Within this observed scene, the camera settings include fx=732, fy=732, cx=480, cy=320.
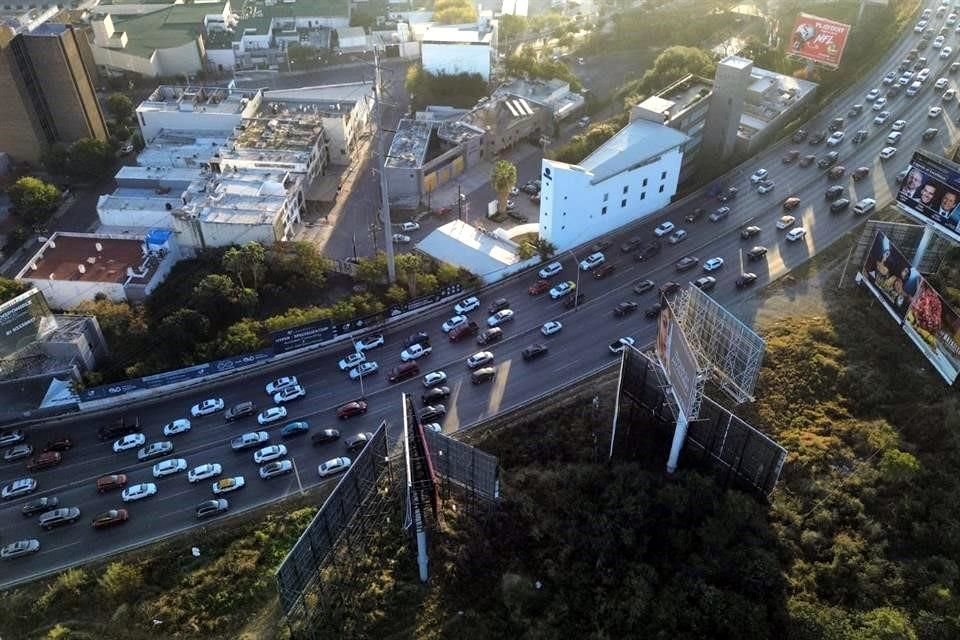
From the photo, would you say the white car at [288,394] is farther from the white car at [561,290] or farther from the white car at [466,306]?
the white car at [561,290]

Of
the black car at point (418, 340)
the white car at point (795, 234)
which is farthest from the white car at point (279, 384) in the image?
the white car at point (795, 234)

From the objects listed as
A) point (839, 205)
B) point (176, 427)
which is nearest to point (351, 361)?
point (176, 427)

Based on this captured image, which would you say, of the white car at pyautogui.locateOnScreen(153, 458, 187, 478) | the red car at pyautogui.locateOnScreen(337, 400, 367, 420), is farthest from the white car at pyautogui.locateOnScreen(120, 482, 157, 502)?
the red car at pyautogui.locateOnScreen(337, 400, 367, 420)

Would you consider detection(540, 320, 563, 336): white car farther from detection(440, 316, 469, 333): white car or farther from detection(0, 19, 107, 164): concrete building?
detection(0, 19, 107, 164): concrete building

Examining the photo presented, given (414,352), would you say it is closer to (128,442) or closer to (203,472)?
(203,472)

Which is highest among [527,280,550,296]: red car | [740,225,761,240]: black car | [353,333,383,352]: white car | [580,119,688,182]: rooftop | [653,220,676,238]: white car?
[580,119,688,182]: rooftop

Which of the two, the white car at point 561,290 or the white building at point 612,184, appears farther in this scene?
the white building at point 612,184
